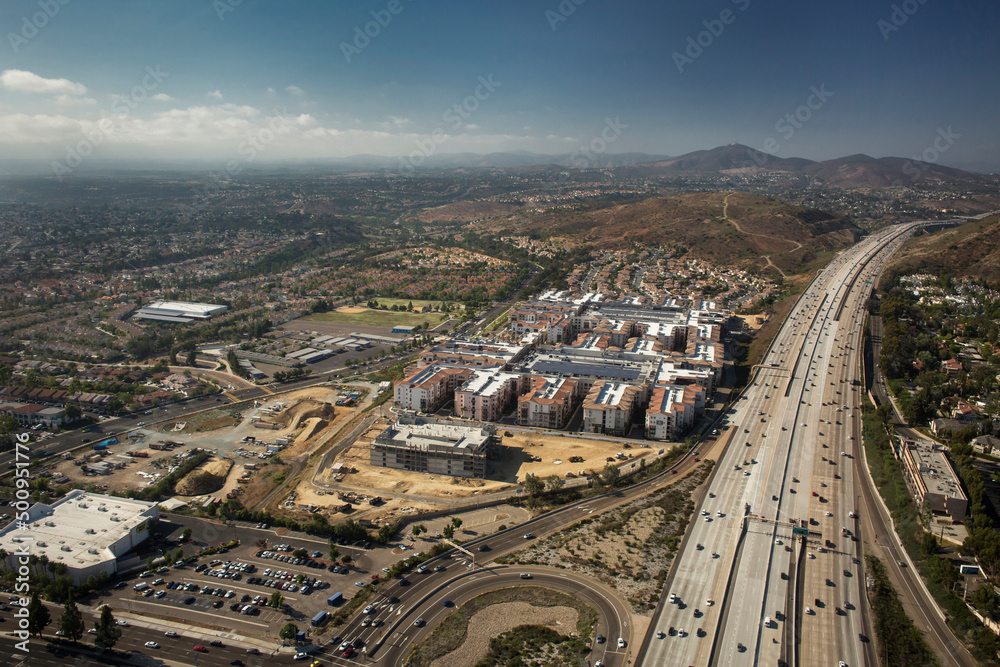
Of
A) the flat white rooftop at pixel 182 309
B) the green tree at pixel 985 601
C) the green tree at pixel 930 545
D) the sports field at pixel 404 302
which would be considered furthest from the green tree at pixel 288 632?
the flat white rooftop at pixel 182 309

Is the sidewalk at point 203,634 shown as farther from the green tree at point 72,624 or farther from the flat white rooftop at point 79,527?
the flat white rooftop at point 79,527

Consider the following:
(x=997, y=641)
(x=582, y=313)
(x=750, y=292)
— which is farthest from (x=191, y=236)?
(x=997, y=641)

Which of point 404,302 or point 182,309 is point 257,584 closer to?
point 182,309

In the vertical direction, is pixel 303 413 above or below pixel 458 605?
below

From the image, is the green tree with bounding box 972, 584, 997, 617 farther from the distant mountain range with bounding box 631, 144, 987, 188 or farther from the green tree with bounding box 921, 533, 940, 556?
the distant mountain range with bounding box 631, 144, 987, 188

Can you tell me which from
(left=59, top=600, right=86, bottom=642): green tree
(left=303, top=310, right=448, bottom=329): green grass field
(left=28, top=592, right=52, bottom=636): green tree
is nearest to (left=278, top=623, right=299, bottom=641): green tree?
(left=59, top=600, right=86, bottom=642): green tree

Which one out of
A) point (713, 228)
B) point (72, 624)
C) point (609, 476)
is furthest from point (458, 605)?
point (713, 228)

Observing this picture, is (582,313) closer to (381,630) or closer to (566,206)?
(381,630)
